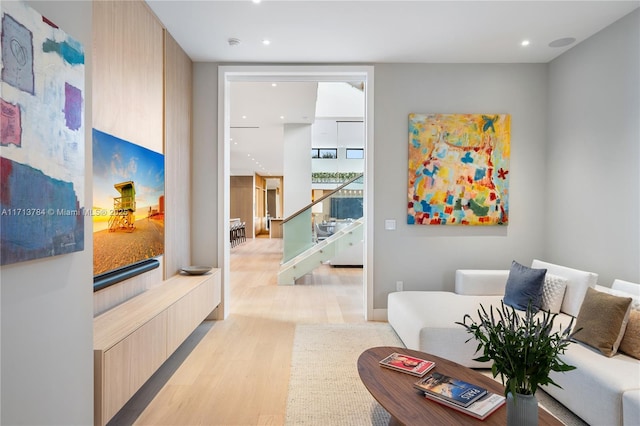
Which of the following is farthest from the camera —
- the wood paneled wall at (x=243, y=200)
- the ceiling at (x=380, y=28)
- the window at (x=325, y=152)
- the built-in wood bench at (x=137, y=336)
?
the wood paneled wall at (x=243, y=200)

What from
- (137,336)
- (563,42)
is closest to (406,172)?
(563,42)

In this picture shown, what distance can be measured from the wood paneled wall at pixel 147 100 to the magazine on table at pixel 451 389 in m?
2.02

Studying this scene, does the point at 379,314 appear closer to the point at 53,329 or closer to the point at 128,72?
the point at 53,329

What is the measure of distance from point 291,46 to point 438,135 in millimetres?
1898

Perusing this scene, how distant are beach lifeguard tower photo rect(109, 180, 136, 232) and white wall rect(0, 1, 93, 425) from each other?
530 mm

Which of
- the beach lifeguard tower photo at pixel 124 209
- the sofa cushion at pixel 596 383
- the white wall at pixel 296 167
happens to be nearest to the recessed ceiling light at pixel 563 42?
the sofa cushion at pixel 596 383

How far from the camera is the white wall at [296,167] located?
7898mm

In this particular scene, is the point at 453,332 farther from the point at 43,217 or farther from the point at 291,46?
the point at 291,46

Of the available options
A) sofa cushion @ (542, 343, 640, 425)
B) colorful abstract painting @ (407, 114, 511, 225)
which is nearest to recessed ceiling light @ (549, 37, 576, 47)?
colorful abstract painting @ (407, 114, 511, 225)

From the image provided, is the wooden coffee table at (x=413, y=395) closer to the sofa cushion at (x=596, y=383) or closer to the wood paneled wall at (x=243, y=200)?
the sofa cushion at (x=596, y=383)

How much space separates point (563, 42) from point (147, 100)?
3.99 m

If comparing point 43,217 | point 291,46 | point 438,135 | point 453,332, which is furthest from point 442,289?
point 43,217

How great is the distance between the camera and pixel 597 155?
3215 mm

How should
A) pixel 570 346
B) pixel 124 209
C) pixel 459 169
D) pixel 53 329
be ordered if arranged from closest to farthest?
pixel 53 329 → pixel 570 346 → pixel 124 209 → pixel 459 169
